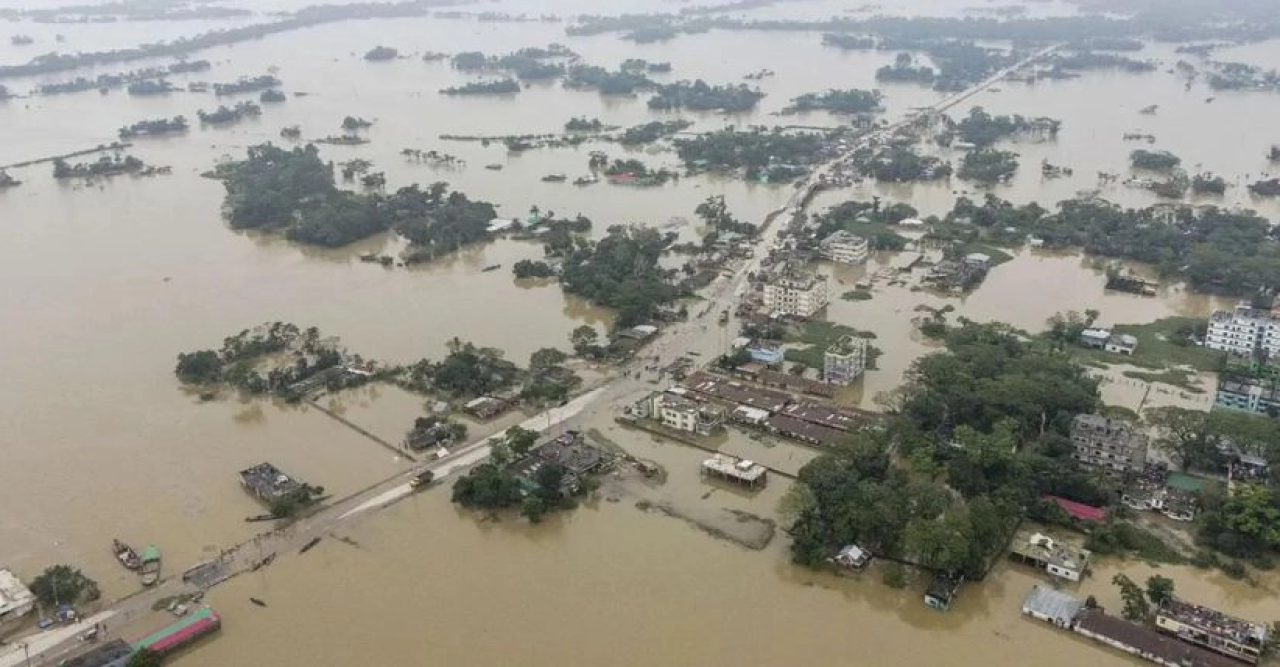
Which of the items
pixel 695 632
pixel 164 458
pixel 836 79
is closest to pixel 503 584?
pixel 695 632

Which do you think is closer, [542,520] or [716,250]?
[542,520]

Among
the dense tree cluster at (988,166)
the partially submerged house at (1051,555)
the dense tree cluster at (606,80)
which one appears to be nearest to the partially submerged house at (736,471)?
the partially submerged house at (1051,555)

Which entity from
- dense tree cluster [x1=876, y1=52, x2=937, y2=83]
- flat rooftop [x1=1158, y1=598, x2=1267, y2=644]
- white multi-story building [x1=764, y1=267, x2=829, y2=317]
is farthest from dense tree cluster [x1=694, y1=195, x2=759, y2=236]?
dense tree cluster [x1=876, y1=52, x2=937, y2=83]

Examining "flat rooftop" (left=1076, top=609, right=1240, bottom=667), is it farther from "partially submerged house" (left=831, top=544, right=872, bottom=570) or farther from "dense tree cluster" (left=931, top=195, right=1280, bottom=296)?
"dense tree cluster" (left=931, top=195, right=1280, bottom=296)

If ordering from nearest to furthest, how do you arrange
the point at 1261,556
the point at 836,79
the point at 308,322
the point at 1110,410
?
the point at 1261,556
the point at 1110,410
the point at 308,322
the point at 836,79

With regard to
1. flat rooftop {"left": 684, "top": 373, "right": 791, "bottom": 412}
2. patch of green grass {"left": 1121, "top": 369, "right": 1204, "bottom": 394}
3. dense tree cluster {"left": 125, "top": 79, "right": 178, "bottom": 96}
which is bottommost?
patch of green grass {"left": 1121, "top": 369, "right": 1204, "bottom": 394}

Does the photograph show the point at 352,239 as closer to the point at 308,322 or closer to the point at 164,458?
the point at 308,322
